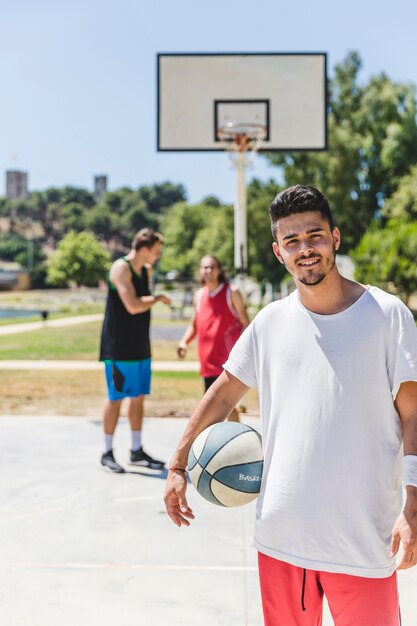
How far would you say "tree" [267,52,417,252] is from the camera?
42.5 m

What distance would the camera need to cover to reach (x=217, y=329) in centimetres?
625

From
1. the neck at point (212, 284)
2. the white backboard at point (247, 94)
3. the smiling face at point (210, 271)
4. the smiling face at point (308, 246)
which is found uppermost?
the white backboard at point (247, 94)

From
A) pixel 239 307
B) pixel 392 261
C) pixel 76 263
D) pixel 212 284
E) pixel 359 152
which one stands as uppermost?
pixel 359 152

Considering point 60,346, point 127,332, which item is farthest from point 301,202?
point 60,346

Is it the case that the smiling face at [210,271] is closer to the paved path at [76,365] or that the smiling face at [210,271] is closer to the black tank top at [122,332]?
the black tank top at [122,332]

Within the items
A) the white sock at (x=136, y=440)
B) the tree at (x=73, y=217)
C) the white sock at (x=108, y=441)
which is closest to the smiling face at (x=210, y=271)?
the white sock at (x=136, y=440)

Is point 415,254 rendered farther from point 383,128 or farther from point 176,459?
point 176,459

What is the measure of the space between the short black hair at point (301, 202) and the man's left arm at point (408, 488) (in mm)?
574

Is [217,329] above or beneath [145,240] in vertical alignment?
beneath

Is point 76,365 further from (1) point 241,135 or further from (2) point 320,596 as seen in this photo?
(2) point 320,596

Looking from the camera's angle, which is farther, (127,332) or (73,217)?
(73,217)

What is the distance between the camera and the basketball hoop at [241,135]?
460 inches

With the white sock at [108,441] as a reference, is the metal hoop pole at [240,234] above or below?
above

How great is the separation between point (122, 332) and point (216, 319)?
82 centimetres
